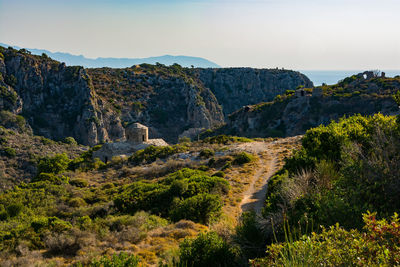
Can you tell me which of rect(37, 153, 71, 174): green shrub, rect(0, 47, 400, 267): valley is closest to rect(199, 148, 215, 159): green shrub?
rect(0, 47, 400, 267): valley

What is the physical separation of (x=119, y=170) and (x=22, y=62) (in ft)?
230

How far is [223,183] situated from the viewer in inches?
667

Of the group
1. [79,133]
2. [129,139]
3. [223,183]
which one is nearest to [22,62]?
[79,133]

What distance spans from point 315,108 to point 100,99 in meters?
64.1

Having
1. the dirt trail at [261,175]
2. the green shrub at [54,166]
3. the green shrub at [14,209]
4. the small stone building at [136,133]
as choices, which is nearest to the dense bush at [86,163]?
the green shrub at [54,166]

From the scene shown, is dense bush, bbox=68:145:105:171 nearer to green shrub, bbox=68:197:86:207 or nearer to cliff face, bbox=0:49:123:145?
green shrub, bbox=68:197:86:207

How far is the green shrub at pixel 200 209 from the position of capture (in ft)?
40.1

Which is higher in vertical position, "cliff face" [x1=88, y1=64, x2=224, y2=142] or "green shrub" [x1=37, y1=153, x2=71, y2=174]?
A: "cliff face" [x1=88, y1=64, x2=224, y2=142]

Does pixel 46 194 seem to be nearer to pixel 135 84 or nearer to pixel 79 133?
pixel 79 133

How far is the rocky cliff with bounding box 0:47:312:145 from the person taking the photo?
251 ft

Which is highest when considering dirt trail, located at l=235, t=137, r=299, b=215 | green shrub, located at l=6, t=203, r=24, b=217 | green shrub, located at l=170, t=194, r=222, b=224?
green shrub, located at l=170, t=194, r=222, b=224

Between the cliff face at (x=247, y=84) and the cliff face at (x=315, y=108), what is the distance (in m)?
50.5

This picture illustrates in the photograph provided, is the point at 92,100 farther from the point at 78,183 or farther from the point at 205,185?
the point at 205,185

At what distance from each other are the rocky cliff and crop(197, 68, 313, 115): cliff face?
791 mm
